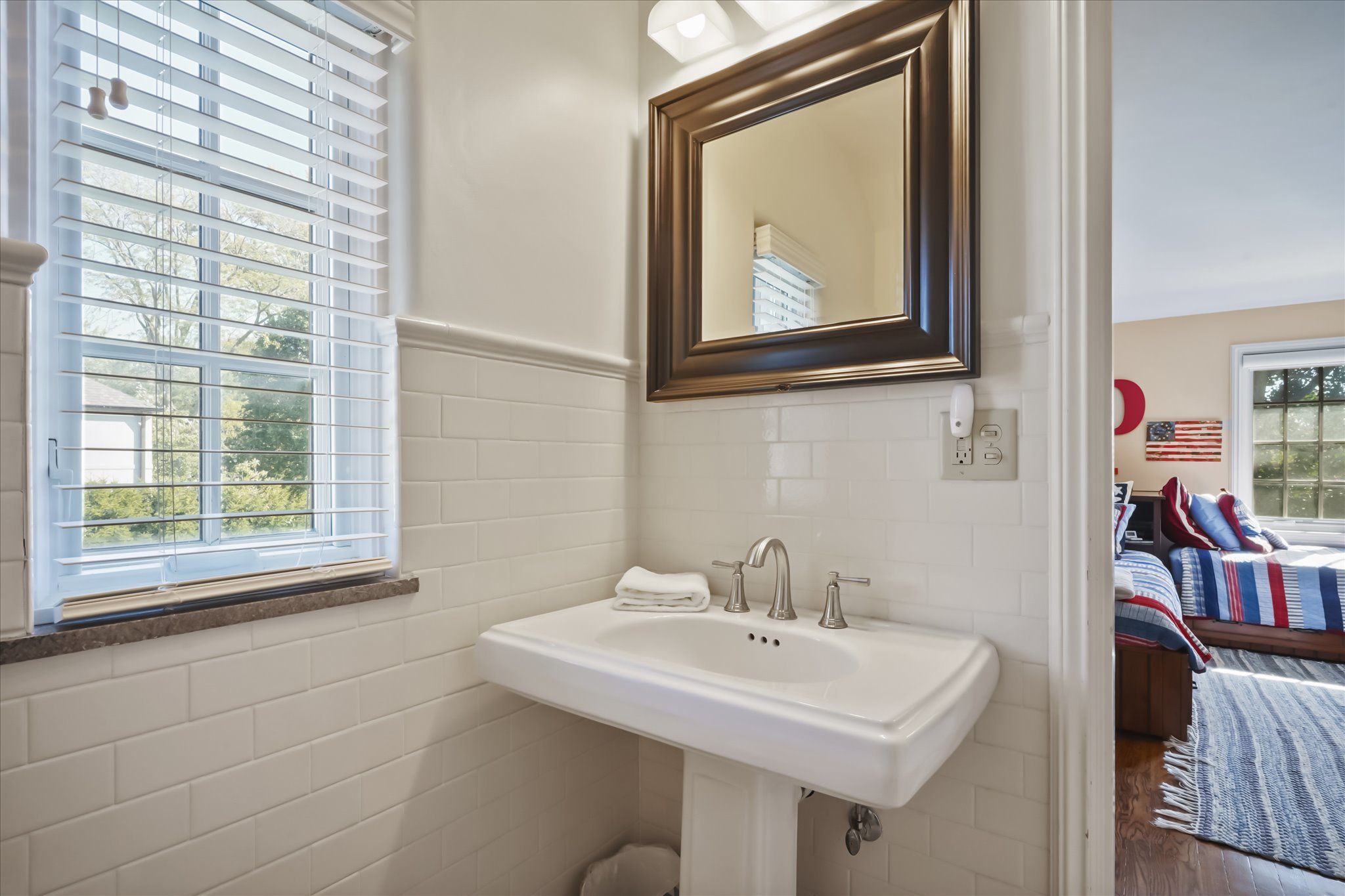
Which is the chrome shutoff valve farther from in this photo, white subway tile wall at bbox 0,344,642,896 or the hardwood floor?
the hardwood floor

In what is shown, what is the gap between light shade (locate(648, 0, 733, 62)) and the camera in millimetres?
1494

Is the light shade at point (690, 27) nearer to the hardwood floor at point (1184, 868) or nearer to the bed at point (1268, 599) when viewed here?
the hardwood floor at point (1184, 868)

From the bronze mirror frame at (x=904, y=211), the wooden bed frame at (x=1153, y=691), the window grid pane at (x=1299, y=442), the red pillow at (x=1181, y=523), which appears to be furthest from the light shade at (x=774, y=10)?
the window grid pane at (x=1299, y=442)

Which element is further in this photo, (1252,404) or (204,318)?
(1252,404)

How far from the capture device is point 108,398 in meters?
0.90

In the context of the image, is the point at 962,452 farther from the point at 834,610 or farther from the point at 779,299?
the point at 779,299

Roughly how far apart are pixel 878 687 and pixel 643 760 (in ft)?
3.32

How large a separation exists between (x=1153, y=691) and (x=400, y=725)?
293 cm

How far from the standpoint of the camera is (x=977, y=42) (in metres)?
1.23

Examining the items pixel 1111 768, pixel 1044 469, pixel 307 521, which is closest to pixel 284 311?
pixel 307 521

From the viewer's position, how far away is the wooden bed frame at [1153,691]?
2.59 metres

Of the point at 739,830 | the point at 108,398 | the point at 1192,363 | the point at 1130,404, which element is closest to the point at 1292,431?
the point at 1192,363

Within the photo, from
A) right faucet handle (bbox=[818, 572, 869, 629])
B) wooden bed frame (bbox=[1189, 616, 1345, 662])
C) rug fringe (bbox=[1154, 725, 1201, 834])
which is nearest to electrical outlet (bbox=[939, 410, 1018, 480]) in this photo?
right faucet handle (bbox=[818, 572, 869, 629])

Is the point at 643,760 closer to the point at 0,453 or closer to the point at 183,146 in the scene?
the point at 0,453
